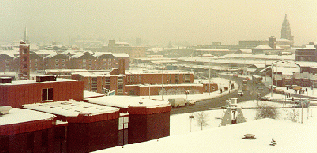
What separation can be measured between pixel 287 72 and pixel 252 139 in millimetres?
53733

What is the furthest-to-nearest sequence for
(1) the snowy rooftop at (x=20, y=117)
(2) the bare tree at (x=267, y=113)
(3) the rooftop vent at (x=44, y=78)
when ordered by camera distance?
(2) the bare tree at (x=267, y=113) → (3) the rooftop vent at (x=44, y=78) → (1) the snowy rooftop at (x=20, y=117)

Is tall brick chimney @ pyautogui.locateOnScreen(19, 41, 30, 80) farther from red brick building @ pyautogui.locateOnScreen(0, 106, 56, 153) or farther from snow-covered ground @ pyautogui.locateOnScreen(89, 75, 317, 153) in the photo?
snow-covered ground @ pyautogui.locateOnScreen(89, 75, 317, 153)

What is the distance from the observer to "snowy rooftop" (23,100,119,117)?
18.6 metres

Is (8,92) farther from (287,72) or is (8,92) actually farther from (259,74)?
(259,74)

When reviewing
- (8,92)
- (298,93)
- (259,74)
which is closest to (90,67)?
(259,74)

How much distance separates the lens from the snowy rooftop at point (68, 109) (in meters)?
18.6

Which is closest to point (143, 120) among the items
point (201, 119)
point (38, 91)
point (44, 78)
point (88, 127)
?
point (88, 127)

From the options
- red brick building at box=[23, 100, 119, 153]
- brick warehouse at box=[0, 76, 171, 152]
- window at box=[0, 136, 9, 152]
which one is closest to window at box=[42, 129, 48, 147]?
brick warehouse at box=[0, 76, 171, 152]

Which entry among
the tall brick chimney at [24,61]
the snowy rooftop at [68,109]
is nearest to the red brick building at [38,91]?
the snowy rooftop at [68,109]

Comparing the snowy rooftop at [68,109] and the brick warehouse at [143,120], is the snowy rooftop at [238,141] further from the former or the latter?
the brick warehouse at [143,120]

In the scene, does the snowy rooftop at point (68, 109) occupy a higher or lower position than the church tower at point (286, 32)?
lower

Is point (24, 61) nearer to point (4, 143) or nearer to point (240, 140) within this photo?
point (4, 143)

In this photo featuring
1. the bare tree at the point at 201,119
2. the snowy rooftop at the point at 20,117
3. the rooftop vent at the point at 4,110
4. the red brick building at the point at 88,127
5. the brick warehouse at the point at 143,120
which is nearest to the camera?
the snowy rooftop at the point at 20,117

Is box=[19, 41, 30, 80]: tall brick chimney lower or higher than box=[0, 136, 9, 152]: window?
higher
